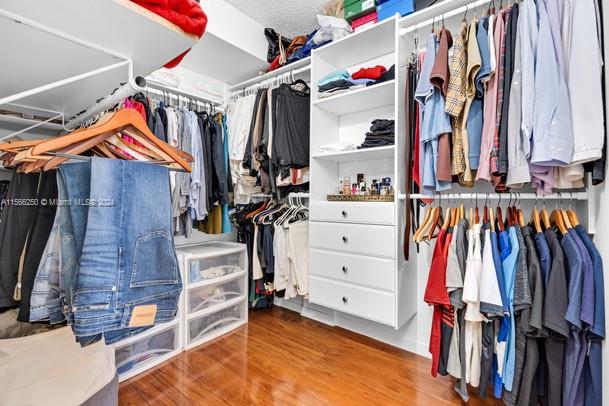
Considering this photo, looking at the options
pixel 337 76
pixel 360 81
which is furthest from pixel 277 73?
pixel 360 81

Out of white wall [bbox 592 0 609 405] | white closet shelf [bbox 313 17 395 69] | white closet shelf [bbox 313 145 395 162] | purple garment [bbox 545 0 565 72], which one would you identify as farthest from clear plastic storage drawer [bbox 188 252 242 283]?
purple garment [bbox 545 0 565 72]

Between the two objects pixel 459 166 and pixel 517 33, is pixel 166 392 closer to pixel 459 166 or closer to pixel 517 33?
pixel 459 166

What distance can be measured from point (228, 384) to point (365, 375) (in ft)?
2.58

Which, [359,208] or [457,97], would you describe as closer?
[457,97]

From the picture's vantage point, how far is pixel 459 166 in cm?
142

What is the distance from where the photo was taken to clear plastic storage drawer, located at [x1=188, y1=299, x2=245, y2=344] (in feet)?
6.63

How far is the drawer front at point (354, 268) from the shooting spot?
1670 millimetres

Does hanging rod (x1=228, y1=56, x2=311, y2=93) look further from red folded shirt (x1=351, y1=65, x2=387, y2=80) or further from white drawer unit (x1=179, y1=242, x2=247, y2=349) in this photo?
white drawer unit (x1=179, y1=242, x2=247, y2=349)

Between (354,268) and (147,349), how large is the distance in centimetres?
138

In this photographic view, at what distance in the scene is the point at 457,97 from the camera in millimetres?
1376

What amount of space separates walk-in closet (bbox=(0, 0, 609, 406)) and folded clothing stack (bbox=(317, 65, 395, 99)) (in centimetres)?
1

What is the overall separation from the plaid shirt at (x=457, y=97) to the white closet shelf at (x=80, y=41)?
3.82 feet

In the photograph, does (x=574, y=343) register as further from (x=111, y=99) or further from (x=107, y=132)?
(x=111, y=99)

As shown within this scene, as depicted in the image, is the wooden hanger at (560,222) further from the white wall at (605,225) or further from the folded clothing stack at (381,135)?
the folded clothing stack at (381,135)
